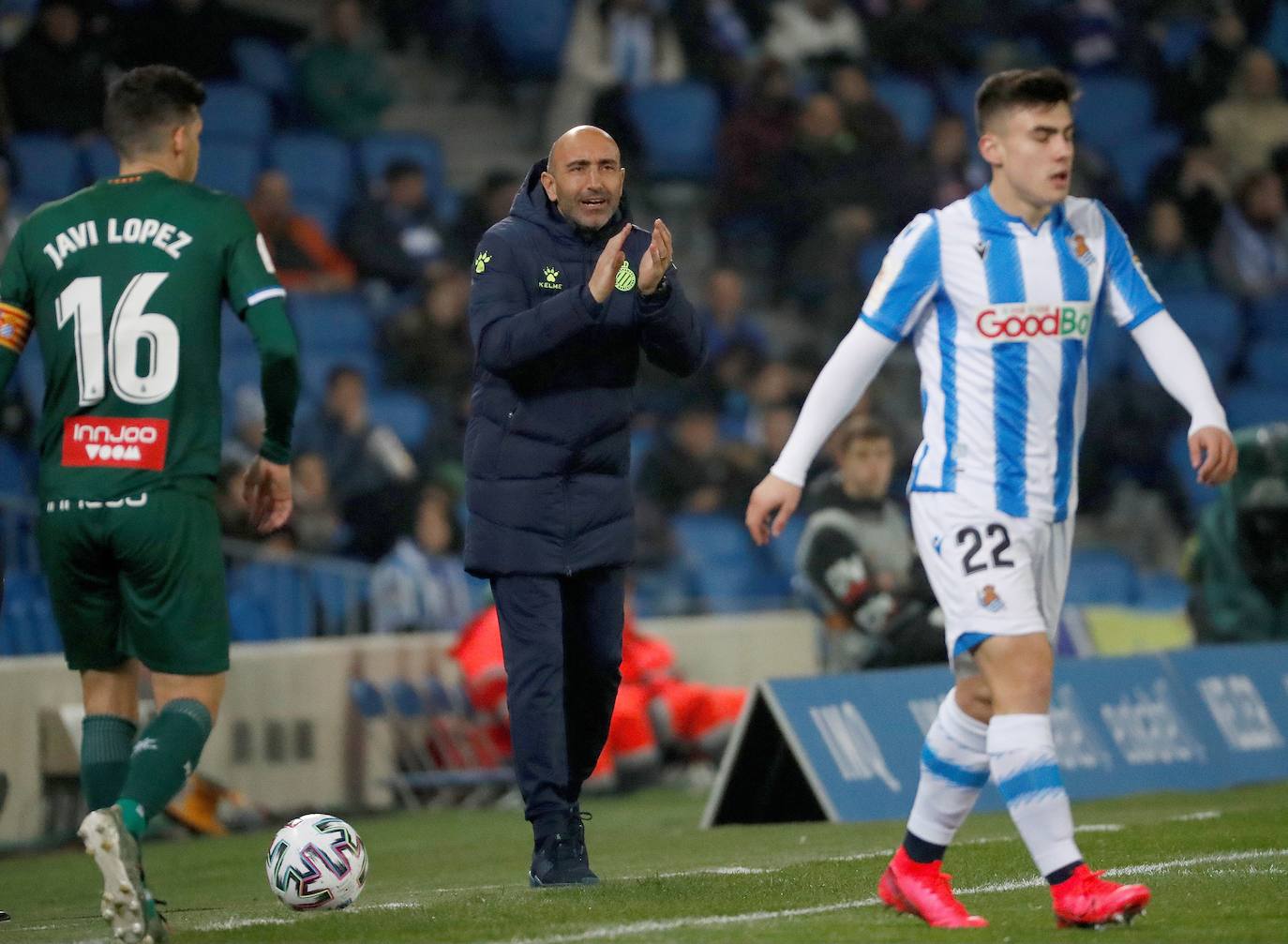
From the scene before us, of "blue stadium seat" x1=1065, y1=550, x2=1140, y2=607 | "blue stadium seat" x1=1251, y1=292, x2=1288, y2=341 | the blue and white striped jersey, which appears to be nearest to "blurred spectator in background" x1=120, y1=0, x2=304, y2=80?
"blue stadium seat" x1=1065, y1=550, x2=1140, y2=607

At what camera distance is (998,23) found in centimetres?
2098

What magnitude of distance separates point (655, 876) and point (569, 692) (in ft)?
2.16

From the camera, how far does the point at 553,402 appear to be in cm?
705

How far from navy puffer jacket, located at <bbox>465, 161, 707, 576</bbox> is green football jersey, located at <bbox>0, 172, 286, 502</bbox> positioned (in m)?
1.01

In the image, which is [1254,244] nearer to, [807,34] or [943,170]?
[943,170]

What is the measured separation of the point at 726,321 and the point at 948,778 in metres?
11.1

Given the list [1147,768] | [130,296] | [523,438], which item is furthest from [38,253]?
[1147,768]

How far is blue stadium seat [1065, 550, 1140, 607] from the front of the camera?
656 inches

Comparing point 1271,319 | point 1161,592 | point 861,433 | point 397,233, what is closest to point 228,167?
point 397,233

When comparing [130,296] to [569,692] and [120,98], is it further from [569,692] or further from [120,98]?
[569,692]

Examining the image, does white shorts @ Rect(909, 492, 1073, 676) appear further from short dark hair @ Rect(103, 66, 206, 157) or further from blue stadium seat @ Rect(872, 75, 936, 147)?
blue stadium seat @ Rect(872, 75, 936, 147)

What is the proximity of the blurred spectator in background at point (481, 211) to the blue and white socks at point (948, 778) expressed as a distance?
35.5ft

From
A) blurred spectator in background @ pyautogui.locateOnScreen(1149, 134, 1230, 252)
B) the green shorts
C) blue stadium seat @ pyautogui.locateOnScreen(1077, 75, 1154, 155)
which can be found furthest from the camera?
blue stadium seat @ pyautogui.locateOnScreen(1077, 75, 1154, 155)

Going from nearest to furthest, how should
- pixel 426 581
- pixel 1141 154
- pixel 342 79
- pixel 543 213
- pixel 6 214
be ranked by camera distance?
pixel 543 213 < pixel 426 581 < pixel 6 214 < pixel 342 79 < pixel 1141 154
